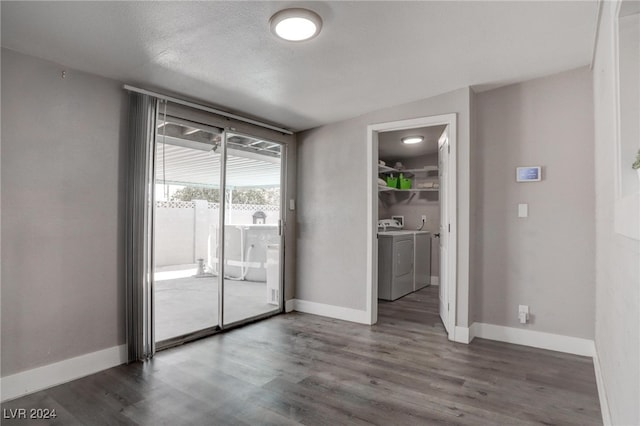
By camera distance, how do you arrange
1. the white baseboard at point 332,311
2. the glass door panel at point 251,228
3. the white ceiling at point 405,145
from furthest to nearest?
the white ceiling at point 405,145 < the white baseboard at point 332,311 < the glass door panel at point 251,228

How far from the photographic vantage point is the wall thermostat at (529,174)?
3164 mm

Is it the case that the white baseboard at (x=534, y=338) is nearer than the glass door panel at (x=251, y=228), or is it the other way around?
the white baseboard at (x=534, y=338)

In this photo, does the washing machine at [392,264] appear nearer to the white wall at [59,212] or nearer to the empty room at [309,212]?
the empty room at [309,212]

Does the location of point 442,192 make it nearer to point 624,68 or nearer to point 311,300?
point 311,300

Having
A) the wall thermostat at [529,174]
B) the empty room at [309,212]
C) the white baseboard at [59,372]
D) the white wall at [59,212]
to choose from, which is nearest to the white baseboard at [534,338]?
the empty room at [309,212]

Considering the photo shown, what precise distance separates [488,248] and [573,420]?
65.6 inches

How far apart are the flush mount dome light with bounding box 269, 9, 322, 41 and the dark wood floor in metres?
2.28

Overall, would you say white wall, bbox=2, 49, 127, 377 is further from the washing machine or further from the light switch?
the light switch

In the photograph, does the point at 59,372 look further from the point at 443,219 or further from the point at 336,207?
the point at 443,219

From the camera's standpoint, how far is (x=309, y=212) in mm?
4316

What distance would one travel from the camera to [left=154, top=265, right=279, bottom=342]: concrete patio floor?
3230mm

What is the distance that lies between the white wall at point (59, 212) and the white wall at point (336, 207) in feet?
6.93

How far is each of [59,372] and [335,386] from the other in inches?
74.9

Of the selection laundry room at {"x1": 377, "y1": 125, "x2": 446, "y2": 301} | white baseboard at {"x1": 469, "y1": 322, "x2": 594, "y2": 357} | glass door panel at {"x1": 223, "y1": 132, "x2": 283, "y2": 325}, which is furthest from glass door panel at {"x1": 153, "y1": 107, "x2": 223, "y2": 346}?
white baseboard at {"x1": 469, "y1": 322, "x2": 594, "y2": 357}
